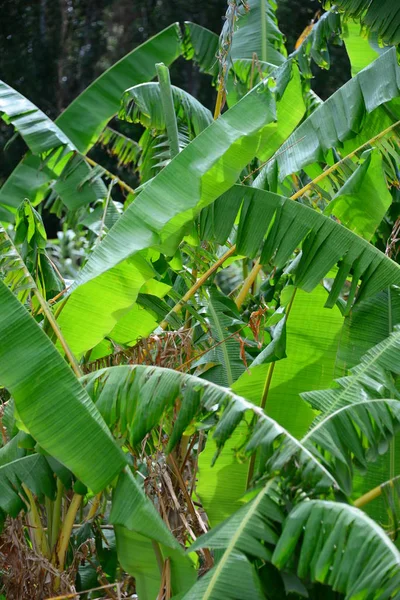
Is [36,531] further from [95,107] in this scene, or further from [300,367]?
[95,107]

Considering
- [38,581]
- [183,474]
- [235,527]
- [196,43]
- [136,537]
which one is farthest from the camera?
[196,43]

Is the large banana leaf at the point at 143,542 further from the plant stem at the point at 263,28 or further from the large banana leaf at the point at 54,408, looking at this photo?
the plant stem at the point at 263,28

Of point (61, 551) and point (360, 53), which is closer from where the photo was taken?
point (61, 551)

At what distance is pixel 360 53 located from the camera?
5.12 metres

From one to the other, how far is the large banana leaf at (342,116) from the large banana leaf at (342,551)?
204 centimetres

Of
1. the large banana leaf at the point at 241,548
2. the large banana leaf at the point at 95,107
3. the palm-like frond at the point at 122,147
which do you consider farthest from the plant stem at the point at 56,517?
the palm-like frond at the point at 122,147

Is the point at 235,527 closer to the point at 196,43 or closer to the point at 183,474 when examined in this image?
the point at 183,474

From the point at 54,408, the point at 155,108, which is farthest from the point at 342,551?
the point at 155,108

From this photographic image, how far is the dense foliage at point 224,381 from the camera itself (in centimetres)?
250

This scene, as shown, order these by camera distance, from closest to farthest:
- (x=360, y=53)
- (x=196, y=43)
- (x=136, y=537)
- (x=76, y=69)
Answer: (x=136, y=537) < (x=360, y=53) < (x=196, y=43) < (x=76, y=69)

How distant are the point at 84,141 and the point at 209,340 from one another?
10.2ft

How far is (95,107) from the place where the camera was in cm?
638

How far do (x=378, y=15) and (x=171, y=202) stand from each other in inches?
69.0

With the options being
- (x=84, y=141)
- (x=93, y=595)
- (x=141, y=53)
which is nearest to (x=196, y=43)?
(x=141, y=53)
